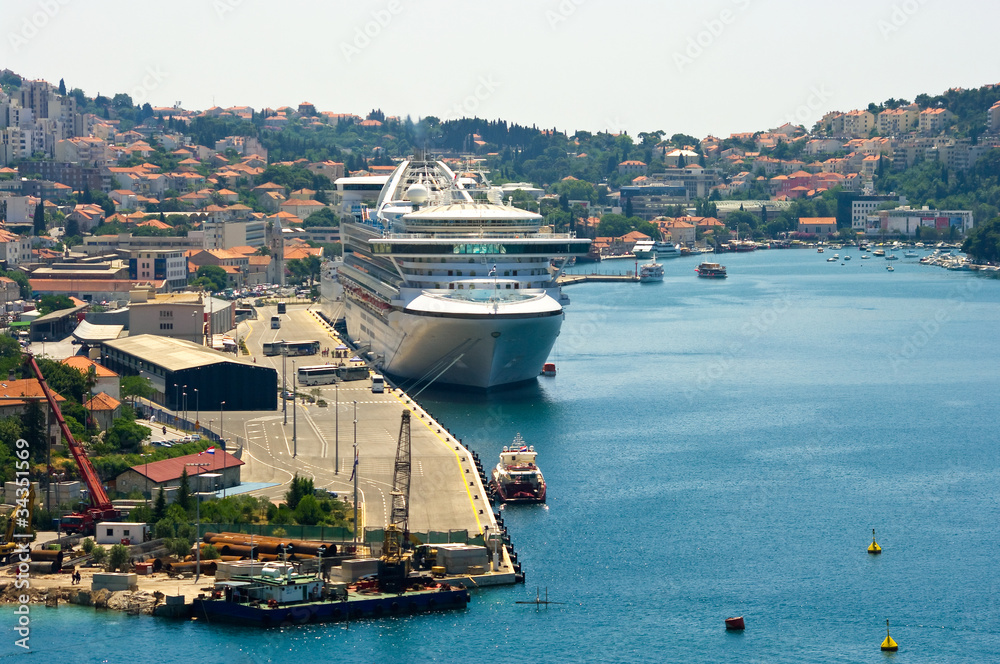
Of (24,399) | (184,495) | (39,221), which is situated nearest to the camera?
(184,495)

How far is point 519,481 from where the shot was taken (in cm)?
4119

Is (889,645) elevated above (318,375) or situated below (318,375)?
below

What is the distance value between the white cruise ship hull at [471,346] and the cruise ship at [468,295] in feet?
0.14

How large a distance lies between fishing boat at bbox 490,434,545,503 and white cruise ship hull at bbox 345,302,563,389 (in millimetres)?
11091

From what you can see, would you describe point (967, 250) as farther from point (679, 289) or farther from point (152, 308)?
point (152, 308)

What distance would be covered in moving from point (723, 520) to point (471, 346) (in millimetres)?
16402

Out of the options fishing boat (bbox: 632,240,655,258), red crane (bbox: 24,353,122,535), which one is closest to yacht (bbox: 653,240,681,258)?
fishing boat (bbox: 632,240,655,258)

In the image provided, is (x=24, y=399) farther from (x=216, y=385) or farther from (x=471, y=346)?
(x=471, y=346)

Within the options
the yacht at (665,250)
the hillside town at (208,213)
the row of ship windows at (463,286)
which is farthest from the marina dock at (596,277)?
the row of ship windows at (463,286)

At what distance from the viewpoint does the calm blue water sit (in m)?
31.1

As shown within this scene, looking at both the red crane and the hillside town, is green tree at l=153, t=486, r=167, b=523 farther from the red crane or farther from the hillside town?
the hillside town

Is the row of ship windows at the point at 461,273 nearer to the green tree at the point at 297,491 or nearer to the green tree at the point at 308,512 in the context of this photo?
the green tree at the point at 297,491

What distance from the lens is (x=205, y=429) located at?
46281mm

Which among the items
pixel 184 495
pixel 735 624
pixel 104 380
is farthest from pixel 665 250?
pixel 735 624
